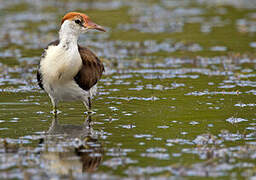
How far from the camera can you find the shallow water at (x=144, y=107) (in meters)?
7.01

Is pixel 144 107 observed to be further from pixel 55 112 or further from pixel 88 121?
pixel 55 112

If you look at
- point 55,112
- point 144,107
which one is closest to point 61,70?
point 55,112

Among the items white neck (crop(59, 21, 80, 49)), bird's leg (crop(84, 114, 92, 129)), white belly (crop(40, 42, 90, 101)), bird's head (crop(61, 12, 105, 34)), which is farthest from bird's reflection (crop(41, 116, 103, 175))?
bird's head (crop(61, 12, 105, 34))

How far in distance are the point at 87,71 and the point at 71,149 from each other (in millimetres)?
2279

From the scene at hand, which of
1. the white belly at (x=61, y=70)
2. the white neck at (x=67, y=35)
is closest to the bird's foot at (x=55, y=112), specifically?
the white belly at (x=61, y=70)

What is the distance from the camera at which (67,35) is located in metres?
9.08

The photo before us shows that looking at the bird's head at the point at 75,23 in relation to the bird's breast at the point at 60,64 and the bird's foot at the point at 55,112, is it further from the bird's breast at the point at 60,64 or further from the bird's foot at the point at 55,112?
the bird's foot at the point at 55,112

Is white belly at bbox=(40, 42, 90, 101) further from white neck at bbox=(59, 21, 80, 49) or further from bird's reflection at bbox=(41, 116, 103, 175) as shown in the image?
bird's reflection at bbox=(41, 116, 103, 175)

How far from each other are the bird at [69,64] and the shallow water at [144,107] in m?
0.51

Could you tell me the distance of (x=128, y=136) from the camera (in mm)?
8406

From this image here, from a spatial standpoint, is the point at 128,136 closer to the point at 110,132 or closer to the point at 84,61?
the point at 110,132

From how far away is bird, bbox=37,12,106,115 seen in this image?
29.7ft

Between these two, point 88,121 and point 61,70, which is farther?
point 88,121

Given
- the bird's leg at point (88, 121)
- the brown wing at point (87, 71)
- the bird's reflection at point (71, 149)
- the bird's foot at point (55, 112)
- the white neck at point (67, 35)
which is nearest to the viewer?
the bird's reflection at point (71, 149)
